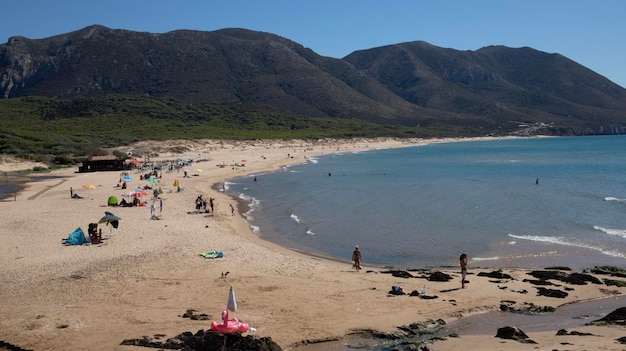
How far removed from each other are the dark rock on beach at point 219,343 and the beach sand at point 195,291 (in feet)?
3.17

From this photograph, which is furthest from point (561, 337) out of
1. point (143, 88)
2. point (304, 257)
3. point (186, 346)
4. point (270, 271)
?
point (143, 88)

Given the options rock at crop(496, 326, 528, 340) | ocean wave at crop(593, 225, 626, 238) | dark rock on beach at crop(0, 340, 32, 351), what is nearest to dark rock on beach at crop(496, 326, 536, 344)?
rock at crop(496, 326, 528, 340)

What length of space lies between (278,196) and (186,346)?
1240 inches

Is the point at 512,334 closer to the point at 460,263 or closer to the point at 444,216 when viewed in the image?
the point at 460,263

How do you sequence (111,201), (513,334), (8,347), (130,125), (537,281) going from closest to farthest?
(8,347) → (513,334) → (537,281) → (111,201) → (130,125)

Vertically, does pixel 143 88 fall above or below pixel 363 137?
above

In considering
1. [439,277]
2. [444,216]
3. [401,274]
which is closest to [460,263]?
[439,277]

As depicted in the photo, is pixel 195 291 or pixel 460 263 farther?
pixel 460 263

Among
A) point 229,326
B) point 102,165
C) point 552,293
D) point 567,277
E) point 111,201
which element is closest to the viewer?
point 229,326

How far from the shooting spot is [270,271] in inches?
774

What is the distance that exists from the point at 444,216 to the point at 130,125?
8805 cm

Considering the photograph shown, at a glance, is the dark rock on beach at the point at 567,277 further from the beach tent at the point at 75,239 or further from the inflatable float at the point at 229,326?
the beach tent at the point at 75,239

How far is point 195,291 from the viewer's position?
54.9ft

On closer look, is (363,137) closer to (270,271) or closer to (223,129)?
(223,129)
